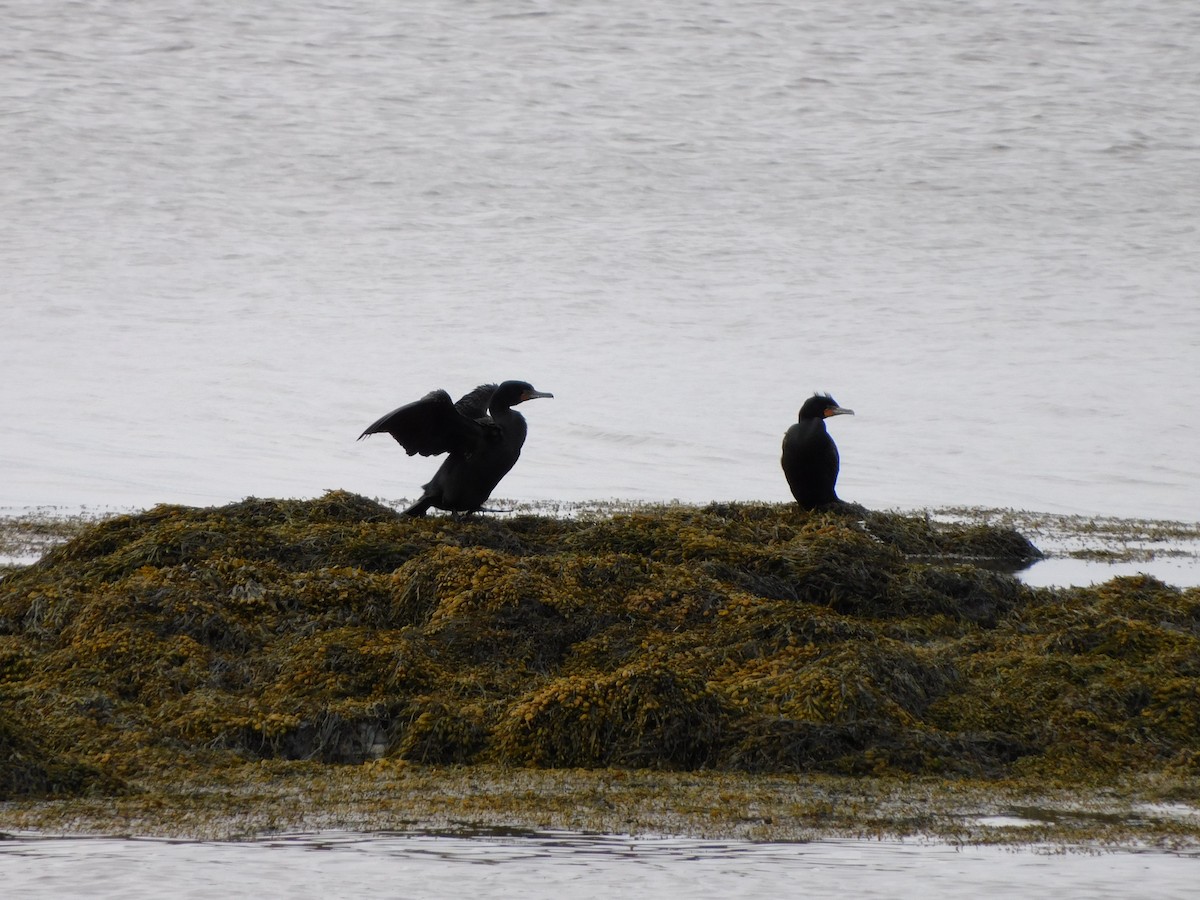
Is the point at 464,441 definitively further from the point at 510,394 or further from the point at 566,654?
the point at 566,654

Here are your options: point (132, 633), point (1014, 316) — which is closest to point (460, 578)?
point (132, 633)

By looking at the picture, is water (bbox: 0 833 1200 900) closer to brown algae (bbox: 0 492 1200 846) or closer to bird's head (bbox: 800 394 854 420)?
brown algae (bbox: 0 492 1200 846)

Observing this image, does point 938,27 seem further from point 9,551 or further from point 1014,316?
point 9,551

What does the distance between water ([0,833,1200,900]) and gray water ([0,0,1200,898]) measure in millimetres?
24

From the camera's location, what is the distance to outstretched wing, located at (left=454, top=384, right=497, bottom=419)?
11125mm

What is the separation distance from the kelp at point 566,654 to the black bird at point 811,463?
238 centimetres

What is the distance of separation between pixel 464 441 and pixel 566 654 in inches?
123

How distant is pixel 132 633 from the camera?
7.58 m

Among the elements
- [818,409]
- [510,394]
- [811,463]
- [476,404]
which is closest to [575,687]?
[510,394]

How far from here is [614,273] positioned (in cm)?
4791

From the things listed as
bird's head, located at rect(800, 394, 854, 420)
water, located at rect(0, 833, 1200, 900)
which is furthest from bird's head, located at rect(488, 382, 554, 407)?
water, located at rect(0, 833, 1200, 900)

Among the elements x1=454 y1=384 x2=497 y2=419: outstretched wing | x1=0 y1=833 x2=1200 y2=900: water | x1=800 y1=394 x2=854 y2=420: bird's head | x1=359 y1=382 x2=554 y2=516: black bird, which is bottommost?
x1=0 y1=833 x2=1200 y2=900: water

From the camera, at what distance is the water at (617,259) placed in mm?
21844

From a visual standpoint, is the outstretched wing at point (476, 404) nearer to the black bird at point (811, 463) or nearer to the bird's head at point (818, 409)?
the black bird at point (811, 463)
